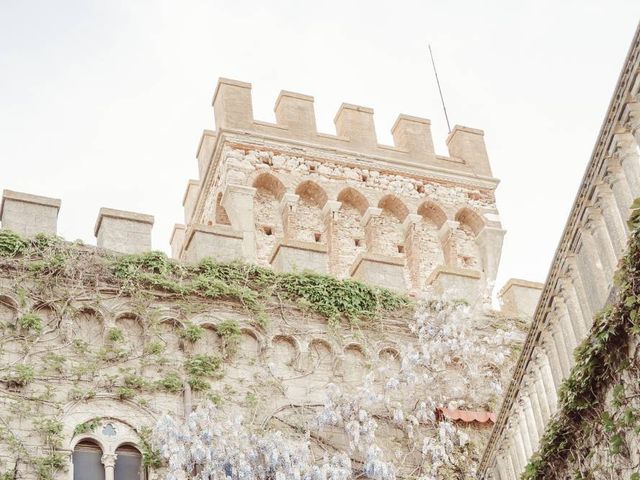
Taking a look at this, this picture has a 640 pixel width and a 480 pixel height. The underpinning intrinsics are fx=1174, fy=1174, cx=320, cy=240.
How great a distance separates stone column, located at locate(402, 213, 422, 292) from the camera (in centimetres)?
1800

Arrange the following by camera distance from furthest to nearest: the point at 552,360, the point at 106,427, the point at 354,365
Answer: the point at 354,365 → the point at 106,427 → the point at 552,360

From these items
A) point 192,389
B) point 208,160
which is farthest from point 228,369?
point 208,160

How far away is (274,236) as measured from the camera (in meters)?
17.6

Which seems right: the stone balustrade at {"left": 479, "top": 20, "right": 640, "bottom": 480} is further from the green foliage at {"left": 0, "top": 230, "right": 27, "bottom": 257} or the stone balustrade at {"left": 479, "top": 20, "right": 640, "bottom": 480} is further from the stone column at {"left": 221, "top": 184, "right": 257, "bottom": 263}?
the stone column at {"left": 221, "top": 184, "right": 257, "bottom": 263}

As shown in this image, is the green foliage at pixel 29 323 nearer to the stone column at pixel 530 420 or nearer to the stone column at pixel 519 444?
the stone column at pixel 519 444

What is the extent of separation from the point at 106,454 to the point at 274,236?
7.04m

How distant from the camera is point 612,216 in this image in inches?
288

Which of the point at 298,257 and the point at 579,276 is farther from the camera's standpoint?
the point at 298,257

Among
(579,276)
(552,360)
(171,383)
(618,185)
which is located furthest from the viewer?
(171,383)

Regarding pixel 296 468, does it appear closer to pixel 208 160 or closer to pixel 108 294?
pixel 108 294

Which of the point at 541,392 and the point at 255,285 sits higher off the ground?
the point at 255,285

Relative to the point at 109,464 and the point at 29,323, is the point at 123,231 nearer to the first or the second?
the point at 29,323

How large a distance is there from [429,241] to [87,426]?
8718 millimetres

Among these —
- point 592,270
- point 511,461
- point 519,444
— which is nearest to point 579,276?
point 592,270
